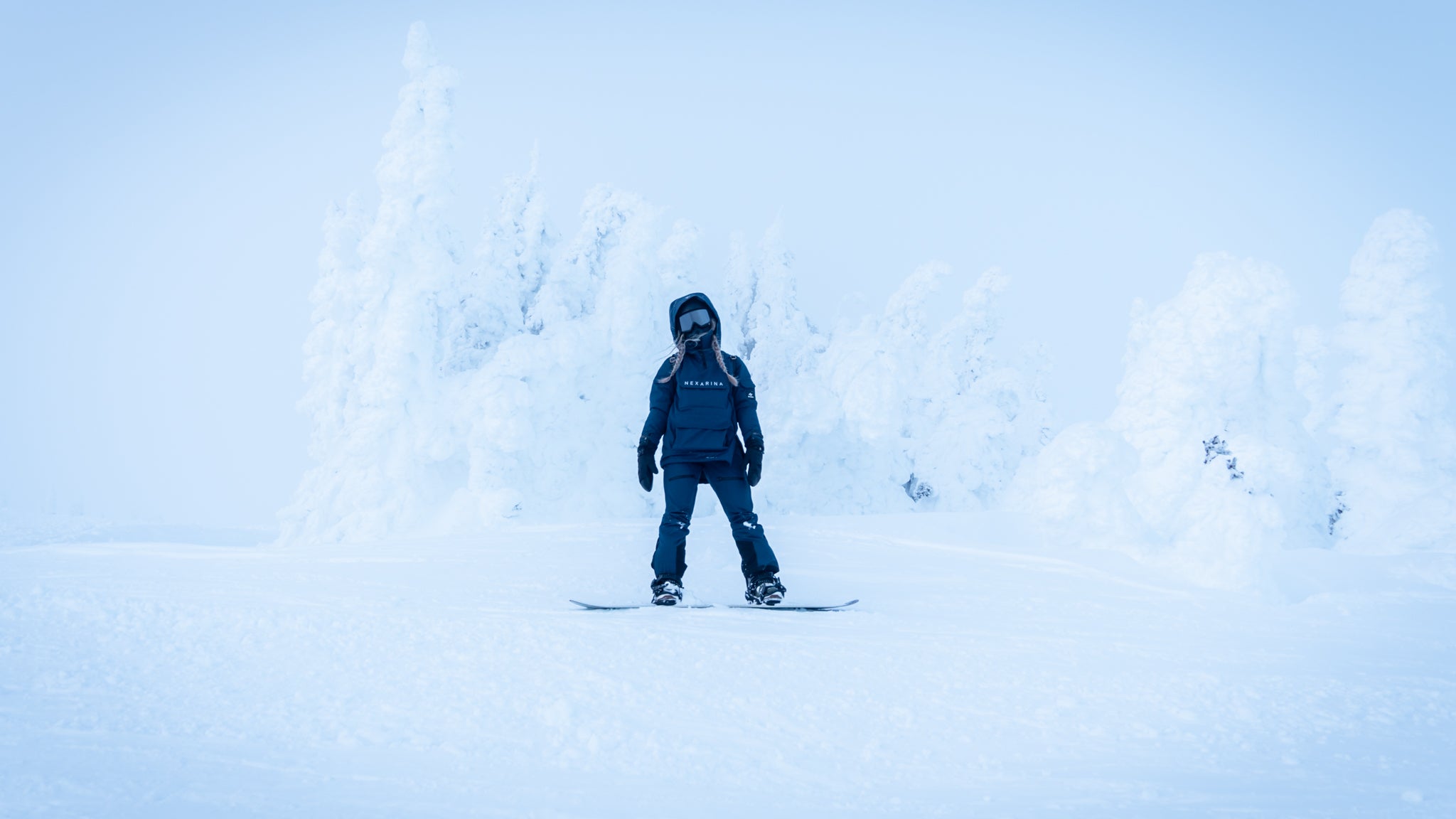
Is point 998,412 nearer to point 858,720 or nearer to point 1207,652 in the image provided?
point 1207,652

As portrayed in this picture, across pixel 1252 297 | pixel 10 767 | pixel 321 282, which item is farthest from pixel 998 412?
pixel 10 767

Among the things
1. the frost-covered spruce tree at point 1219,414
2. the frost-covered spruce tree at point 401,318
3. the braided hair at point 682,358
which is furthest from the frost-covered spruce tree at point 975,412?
the braided hair at point 682,358

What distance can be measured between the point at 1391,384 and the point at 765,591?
972 inches

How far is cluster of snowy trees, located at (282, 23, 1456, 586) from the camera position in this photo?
67.0ft

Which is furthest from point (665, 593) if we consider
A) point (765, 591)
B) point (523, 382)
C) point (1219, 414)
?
point (1219, 414)

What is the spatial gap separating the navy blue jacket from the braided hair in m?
0.02

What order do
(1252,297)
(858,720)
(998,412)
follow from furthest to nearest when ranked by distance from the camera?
(998,412) < (1252,297) < (858,720)

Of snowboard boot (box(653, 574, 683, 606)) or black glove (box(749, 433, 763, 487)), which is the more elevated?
black glove (box(749, 433, 763, 487))

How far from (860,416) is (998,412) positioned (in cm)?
584

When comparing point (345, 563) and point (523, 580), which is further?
point (345, 563)

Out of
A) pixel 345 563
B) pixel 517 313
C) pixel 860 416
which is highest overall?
pixel 517 313

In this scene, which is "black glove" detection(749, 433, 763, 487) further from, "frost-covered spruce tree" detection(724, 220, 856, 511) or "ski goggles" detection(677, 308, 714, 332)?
"frost-covered spruce tree" detection(724, 220, 856, 511)

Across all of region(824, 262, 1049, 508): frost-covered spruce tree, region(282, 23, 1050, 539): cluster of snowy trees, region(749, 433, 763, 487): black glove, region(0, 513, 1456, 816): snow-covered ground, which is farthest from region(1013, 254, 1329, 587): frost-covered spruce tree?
region(0, 513, 1456, 816): snow-covered ground

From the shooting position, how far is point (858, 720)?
355cm
